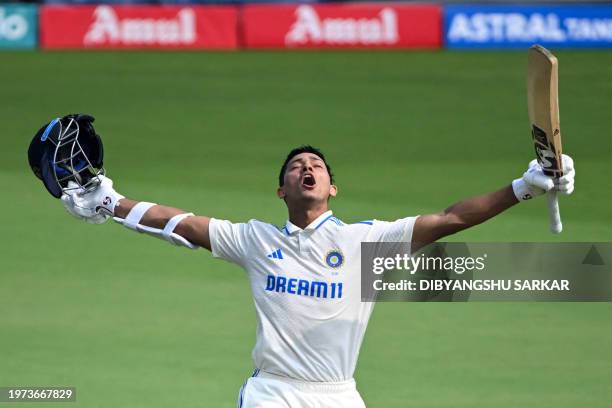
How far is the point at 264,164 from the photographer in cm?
1786

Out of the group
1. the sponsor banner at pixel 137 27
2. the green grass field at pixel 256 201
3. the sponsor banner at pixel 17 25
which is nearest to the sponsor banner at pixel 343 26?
the green grass field at pixel 256 201

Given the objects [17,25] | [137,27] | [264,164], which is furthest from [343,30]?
[264,164]

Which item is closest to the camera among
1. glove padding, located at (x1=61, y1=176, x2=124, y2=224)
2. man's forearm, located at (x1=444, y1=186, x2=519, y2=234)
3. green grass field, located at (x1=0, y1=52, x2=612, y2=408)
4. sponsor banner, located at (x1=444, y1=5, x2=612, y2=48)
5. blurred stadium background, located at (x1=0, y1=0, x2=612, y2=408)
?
man's forearm, located at (x1=444, y1=186, x2=519, y2=234)

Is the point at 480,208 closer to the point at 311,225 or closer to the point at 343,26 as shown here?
the point at 311,225

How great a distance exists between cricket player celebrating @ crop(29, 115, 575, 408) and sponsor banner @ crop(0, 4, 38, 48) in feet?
61.9

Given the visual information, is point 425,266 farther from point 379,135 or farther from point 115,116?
point 115,116

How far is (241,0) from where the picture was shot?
2648cm

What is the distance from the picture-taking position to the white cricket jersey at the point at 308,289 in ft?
22.5

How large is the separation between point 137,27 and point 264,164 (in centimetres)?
864

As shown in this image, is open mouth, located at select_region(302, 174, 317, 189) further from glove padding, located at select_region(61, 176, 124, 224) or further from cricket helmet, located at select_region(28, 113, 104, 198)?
cricket helmet, located at select_region(28, 113, 104, 198)

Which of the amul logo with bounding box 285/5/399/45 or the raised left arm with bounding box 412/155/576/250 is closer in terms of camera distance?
the raised left arm with bounding box 412/155/576/250

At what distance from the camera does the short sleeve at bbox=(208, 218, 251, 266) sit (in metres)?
7.07

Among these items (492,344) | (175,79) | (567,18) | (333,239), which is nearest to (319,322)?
(333,239)

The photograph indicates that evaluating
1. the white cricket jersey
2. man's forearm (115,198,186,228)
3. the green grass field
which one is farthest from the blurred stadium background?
the white cricket jersey
